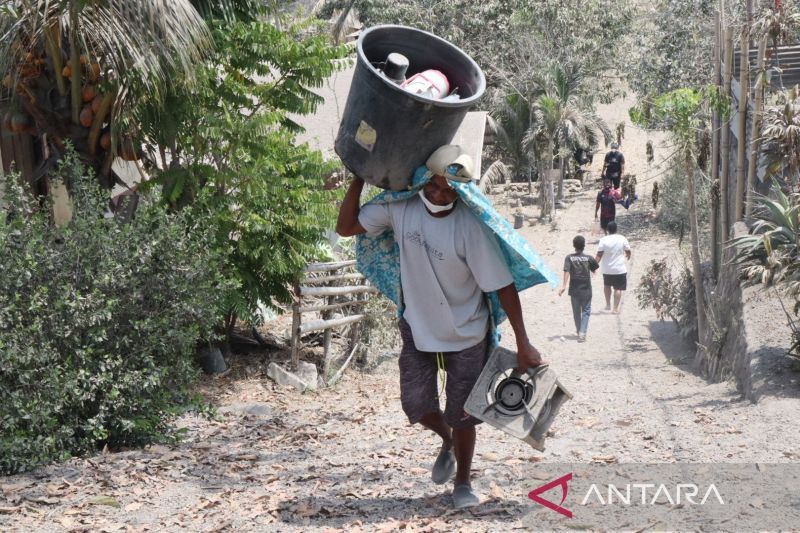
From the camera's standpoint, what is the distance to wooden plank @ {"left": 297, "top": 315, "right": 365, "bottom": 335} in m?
10.1

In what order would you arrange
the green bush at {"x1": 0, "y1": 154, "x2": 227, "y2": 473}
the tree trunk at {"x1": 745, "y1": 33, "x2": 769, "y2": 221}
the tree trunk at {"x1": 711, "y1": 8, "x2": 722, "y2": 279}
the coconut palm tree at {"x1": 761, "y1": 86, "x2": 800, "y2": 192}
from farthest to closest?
the tree trunk at {"x1": 711, "y1": 8, "x2": 722, "y2": 279}
the tree trunk at {"x1": 745, "y1": 33, "x2": 769, "y2": 221}
the coconut palm tree at {"x1": 761, "y1": 86, "x2": 800, "y2": 192}
the green bush at {"x1": 0, "y1": 154, "x2": 227, "y2": 473}

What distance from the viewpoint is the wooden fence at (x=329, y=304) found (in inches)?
396

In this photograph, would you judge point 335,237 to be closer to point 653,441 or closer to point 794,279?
point 794,279

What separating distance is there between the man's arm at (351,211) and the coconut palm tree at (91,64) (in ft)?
10.0

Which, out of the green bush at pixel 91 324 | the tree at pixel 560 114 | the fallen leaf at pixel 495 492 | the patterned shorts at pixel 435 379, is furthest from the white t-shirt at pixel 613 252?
the tree at pixel 560 114

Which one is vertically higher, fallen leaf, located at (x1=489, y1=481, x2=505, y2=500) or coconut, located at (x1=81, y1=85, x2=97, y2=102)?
coconut, located at (x1=81, y1=85, x2=97, y2=102)

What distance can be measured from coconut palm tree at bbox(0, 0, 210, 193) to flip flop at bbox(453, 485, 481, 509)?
4107 mm

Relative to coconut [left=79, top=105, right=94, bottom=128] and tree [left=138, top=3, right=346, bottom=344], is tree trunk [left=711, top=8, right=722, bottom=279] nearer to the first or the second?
tree [left=138, top=3, right=346, bottom=344]

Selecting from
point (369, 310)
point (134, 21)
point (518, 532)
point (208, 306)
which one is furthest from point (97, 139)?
point (518, 532)

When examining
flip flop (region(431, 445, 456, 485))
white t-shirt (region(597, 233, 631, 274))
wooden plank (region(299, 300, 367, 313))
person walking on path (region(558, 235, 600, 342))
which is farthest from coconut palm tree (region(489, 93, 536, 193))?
flip flop (region(431, 445, 456, 485))

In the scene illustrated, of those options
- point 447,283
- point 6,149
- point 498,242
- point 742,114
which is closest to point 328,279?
point 6,149

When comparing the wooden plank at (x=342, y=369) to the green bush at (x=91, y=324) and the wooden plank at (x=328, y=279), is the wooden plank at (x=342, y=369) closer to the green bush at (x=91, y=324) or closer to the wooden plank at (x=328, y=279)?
the wooden plank at (x=328, y=279)

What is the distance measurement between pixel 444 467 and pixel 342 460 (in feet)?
3.70

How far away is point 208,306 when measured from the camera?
657cm
